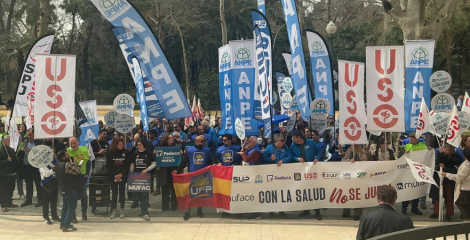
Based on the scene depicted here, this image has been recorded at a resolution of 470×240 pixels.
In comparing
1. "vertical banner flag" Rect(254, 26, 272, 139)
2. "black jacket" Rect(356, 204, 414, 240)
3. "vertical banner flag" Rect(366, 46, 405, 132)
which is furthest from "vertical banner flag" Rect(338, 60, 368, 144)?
"black jacket" Rect(356, 204, 414, 240)

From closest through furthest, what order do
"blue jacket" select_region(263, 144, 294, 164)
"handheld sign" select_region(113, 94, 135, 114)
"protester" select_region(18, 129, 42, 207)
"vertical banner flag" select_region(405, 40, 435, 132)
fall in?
"blue jacket" select_region(263, 144, 294, 164), "protester" select_region(18, 129, 42, 207), "vertical banner flag" select_region(405, 40, 435, 132), "handheld sign" select_region(113, 94, 135, 114)

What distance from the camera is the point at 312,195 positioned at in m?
10.5

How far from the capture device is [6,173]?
11.9 meters

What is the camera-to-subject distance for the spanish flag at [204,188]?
10664mm

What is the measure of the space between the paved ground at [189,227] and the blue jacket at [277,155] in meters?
1.16

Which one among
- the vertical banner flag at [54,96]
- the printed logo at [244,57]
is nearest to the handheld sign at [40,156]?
the vertical banner flag at [54,96]

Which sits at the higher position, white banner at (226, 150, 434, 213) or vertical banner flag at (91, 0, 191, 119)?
vertical banner flag at (91, 0, 191, 119)

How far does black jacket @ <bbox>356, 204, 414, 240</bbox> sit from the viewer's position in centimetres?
497

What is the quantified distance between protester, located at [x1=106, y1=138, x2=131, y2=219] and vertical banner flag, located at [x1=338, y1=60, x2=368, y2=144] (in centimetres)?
434

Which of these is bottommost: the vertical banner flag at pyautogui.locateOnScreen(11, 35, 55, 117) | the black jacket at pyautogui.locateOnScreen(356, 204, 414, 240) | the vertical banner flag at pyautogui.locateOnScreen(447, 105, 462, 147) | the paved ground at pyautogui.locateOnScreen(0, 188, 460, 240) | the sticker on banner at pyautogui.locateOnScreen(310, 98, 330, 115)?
the paved ground at pyautogui.locateOnScreen(0, 188, 460, 240)

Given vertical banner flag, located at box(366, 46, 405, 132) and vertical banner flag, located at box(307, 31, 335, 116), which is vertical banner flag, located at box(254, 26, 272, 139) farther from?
vertical banner flag, located at box(307, 31, 335, 116)

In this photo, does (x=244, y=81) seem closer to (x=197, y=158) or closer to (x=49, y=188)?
(x=197, y=158)

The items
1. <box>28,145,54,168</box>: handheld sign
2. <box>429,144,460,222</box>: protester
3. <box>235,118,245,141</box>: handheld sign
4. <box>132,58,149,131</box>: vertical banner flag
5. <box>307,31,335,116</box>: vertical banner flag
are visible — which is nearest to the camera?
<box>28,145,54,168</box>: handheld sign

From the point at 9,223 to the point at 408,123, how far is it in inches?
344
